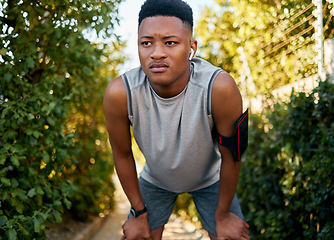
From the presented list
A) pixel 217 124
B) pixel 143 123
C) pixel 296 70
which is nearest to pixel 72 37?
pixel 143 123

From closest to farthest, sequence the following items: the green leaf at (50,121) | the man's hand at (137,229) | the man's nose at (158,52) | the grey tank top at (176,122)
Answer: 1. the man's nose at (158,52)
2. the grey tank top at (176,122)
3. the man's hand at (137,229)
4. the green leaf at (50,121)

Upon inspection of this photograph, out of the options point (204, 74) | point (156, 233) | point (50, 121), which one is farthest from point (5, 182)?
point (204, 74)

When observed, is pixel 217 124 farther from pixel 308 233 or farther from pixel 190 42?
pixel 308 233

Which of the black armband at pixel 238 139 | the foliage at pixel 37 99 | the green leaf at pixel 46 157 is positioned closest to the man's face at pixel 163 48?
the black armband at pixel 238 139

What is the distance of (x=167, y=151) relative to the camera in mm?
2242

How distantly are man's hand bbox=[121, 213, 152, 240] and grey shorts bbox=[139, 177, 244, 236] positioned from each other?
0.40 ft

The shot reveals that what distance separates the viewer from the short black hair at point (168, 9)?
2.06 m

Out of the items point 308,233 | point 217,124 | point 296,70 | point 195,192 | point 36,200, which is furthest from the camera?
point 296,70

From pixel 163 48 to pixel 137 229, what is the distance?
1.17 meters

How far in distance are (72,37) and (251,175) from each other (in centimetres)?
259

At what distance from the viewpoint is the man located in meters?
2.06

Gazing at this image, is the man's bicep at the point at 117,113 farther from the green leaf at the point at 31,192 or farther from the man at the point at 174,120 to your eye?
the green leaf at the point at 31,192

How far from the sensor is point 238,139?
2.11m

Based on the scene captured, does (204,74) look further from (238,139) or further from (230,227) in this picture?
(230,227)
